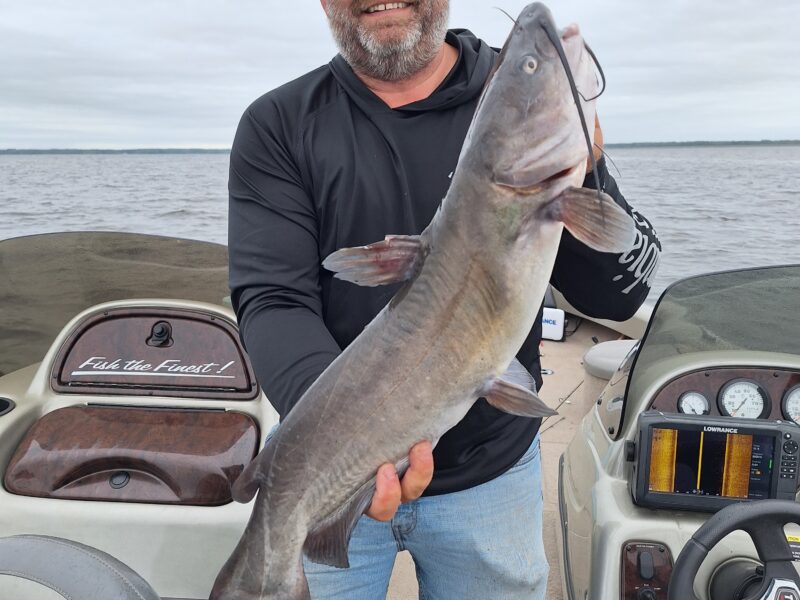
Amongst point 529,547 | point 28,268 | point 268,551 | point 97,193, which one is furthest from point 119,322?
point 97,193

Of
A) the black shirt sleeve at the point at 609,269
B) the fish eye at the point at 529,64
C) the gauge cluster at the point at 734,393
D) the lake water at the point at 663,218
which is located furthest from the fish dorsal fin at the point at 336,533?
the lake water at the point at 663,218

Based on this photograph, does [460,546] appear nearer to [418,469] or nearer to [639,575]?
[418,469]

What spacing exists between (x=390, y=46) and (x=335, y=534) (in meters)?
1.36

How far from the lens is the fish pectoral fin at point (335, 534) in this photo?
1.78m

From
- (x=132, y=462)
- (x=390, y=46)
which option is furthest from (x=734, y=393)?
(x=132, y=462)

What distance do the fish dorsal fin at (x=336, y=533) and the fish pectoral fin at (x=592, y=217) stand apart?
28.3 inches

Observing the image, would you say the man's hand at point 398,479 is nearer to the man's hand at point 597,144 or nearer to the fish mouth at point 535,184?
the fish mouth at point 535,184

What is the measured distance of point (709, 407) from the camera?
8.93 feet

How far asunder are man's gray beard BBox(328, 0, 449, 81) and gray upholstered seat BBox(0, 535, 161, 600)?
1539mm

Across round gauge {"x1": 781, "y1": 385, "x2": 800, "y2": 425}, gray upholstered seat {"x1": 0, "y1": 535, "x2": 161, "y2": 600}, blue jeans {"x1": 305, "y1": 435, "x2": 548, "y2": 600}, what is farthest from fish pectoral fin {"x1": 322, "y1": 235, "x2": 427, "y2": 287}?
round gauge {"x1": 781, "y1": 385, "x2": 800, "y2": 425}

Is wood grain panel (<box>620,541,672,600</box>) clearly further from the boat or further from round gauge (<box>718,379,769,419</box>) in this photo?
round gauge (<box>718,379,769,419</box>)

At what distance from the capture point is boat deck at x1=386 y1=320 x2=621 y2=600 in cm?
385

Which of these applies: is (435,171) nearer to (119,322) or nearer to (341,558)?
(341,558)

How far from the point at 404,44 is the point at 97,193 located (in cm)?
2556
